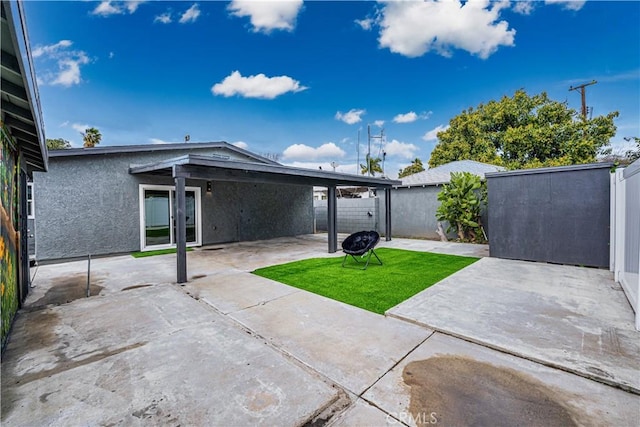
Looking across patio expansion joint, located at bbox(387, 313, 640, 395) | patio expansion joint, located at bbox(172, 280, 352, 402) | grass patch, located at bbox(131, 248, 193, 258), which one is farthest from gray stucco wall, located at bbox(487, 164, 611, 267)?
grass patch, located at bbox(131, 248, 193, 258)

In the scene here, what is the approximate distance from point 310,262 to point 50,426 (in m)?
5.91

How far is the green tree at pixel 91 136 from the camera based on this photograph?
17.4 m

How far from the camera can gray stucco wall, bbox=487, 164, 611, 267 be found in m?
6.68

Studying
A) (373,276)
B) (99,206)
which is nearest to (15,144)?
(99,206)

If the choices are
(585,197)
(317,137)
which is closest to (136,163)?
(585,197)

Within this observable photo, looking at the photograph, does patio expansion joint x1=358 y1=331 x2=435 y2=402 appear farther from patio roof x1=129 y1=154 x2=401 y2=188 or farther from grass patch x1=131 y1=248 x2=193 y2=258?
grass patch x1=131 y1=248 x2=193 y2=258

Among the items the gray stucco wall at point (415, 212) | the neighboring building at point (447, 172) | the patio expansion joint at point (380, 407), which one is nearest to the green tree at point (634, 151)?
the neighboring building at point (447, 172)

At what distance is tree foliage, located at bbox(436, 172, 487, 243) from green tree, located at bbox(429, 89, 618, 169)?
8207mm

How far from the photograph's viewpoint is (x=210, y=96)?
51.1ft

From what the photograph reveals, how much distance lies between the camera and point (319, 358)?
289 centimetres

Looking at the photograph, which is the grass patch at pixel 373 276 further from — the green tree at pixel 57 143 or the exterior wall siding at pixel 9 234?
the green tree at pixel 57 143

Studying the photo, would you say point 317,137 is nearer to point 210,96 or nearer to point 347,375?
point 210,96

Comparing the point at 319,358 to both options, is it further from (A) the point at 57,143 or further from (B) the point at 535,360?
(A) the point at 57,143

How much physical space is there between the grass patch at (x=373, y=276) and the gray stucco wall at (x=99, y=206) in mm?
5106
